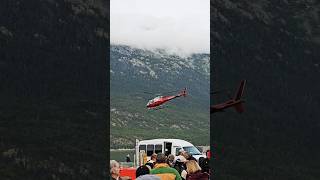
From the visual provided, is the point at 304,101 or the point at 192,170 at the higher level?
the point at 304,101

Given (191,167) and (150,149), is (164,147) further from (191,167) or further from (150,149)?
(191,167)

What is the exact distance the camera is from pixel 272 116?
6770mm

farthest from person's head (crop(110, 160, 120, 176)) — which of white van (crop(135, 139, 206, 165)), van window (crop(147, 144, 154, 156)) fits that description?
van window (crop(147, 144, 154, 156))

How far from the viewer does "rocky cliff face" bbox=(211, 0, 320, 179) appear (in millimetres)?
6527

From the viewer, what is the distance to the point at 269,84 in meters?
6.73
